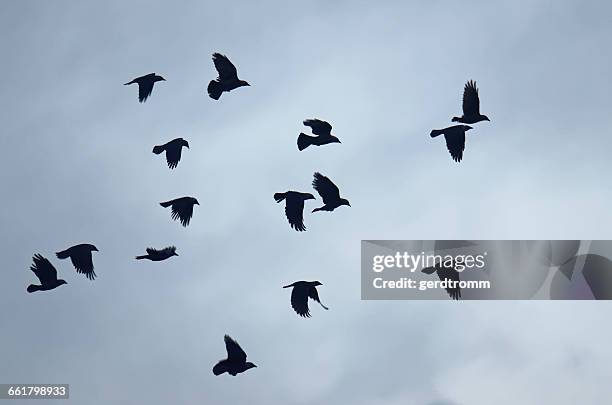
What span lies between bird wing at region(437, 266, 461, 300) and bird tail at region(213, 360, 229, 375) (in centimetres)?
685

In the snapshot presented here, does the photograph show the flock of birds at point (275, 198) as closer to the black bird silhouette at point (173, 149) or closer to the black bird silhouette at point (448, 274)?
the black bird silhouette at point (173, 149)

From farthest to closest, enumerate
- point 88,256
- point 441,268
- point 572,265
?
point 572,265
point 441,268
point 88,256

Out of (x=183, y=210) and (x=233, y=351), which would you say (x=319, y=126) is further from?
(x=233, y=351)

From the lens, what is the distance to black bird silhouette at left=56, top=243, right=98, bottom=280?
28109 millimetres

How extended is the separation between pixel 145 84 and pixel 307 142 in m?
4.33

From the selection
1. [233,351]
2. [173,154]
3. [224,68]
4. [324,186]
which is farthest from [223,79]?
[233,351]

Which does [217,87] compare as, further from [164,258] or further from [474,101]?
[474,101]

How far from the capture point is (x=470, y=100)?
2670 centimetres

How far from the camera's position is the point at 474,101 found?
26719 millimetres

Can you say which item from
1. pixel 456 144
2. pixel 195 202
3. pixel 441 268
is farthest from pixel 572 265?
pixel 195 202

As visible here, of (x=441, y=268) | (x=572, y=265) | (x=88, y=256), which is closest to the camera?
(x=88, y=256)

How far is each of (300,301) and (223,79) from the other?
5.27 meters

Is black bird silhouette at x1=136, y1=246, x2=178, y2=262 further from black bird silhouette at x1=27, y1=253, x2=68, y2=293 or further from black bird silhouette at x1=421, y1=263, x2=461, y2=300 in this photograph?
black bird silhouette at x1=421, y1=263, x2=461, y2=300

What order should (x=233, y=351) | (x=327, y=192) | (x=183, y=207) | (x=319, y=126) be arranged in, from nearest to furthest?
1. (x=233, y=351)
2. (x=327, y=192)
3. (x=319, y=126)
4. (x=183, y=207)
